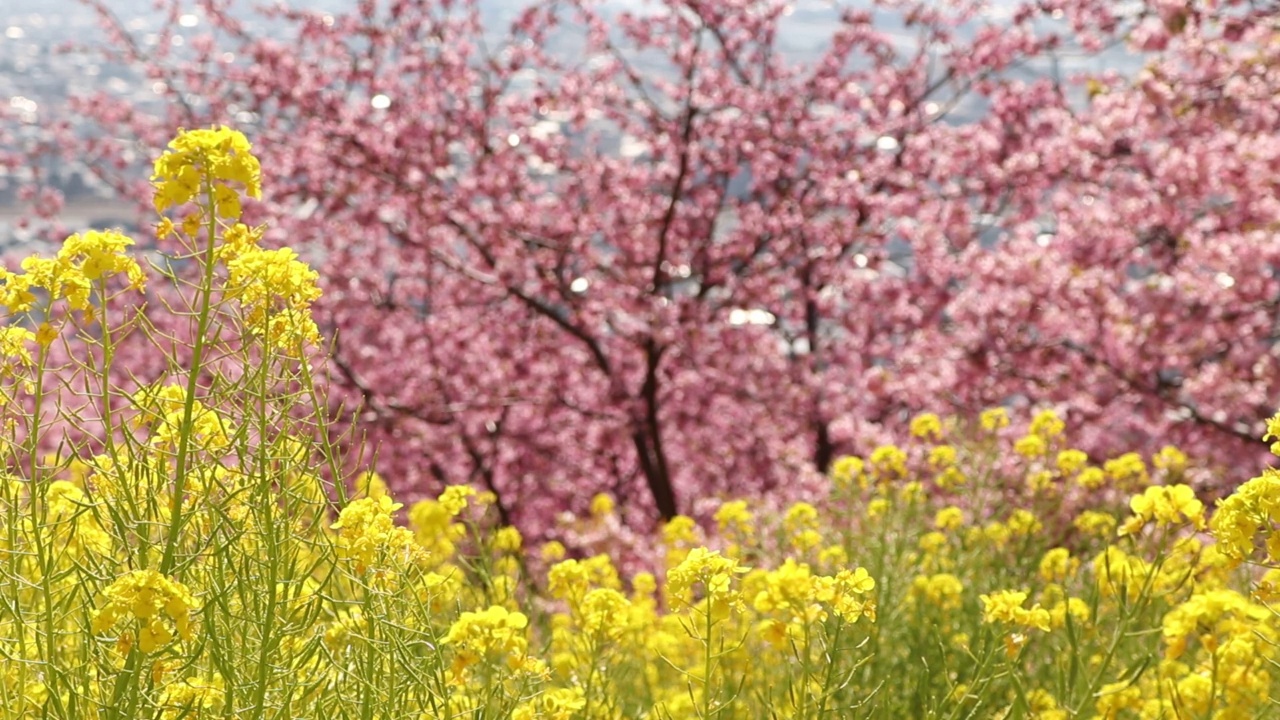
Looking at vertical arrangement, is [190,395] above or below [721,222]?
below

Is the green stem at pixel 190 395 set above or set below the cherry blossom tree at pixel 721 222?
below

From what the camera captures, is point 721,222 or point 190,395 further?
point 721,222

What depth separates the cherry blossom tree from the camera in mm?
9367

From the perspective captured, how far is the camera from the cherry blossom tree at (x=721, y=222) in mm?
9367

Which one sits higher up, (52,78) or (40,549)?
(52,78)

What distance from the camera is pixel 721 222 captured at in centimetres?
1139

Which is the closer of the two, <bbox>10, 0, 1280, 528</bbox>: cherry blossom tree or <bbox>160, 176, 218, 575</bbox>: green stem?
<bbox>160, 176, 218, 575</bbox>: green stem

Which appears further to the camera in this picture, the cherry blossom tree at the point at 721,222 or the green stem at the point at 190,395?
the cherry blossom tree at the point at 721,222

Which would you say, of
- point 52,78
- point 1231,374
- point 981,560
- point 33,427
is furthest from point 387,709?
point 52,78

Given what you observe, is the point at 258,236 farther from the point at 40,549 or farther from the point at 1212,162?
the point at 1212,162

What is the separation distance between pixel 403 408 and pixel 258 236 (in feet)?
26.3

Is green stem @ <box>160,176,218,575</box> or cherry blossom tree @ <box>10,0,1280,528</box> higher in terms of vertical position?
cherry blossom tree @ <box>10,0,1280,528</box>

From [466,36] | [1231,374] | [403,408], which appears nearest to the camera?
[1231,374]

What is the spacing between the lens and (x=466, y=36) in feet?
38.8
